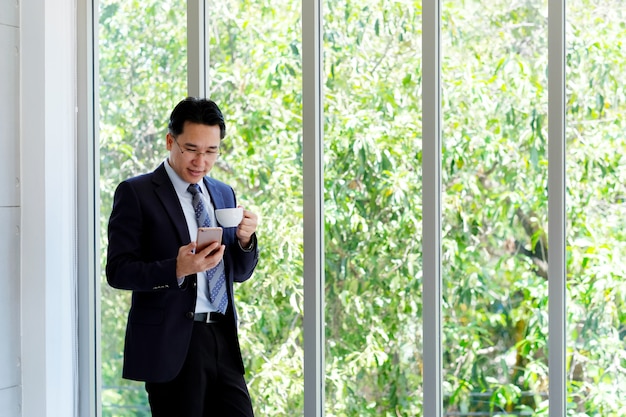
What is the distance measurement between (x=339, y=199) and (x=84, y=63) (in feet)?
4.09

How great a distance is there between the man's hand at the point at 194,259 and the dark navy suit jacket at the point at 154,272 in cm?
3

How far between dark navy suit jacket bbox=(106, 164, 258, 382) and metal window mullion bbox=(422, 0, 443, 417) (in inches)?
23.7

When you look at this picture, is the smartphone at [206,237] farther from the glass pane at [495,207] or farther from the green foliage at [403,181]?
the glass pane at [495,207]

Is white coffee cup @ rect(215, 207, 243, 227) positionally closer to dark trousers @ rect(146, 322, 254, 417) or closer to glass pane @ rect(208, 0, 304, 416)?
dark trousers @ rect(146, 322, 254, 417)

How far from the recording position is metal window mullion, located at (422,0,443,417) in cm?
297

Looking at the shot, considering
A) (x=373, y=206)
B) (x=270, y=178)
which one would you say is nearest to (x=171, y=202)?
(x=270, y=178)

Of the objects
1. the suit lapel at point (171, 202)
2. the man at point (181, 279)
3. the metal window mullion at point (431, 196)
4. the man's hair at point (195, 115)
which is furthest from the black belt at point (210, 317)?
the metal window mullion at point (431, 196)

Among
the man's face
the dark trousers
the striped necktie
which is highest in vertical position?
the man's face

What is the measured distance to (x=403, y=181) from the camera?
3.06m

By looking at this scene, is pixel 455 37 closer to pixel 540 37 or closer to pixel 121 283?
pixel 540 37

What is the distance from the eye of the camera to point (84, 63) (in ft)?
11.8
